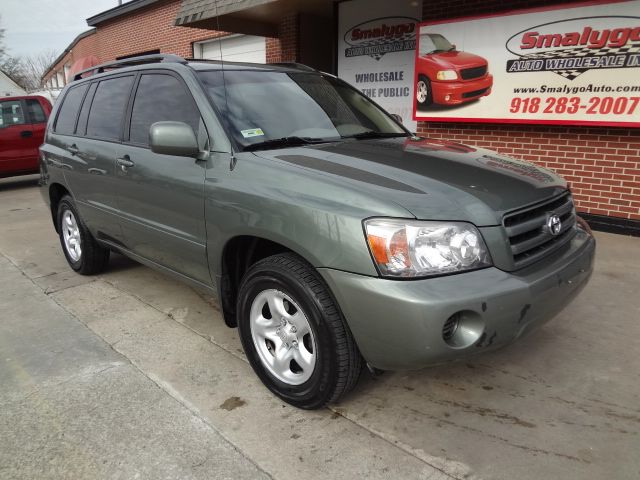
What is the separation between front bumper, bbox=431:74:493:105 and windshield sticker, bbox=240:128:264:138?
439cm

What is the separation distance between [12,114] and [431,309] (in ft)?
34.9

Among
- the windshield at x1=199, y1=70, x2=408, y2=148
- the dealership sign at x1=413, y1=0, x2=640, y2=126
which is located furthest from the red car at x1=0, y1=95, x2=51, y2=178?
the windshield at x1=199, y1=70, x2=408, y2=148

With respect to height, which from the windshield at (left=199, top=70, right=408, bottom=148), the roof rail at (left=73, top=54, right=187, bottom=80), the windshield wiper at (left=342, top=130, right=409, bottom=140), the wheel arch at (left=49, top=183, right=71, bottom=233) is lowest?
the wheel arch at (left=49, top=183, right=71, bottom=233)

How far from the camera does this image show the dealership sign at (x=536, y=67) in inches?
209

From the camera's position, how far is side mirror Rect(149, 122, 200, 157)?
2.79 metres

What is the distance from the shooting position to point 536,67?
233 inches

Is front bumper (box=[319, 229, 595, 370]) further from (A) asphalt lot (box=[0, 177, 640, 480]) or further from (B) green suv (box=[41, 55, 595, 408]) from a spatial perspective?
(A) asphalt lot (box=[0, 177, 640, 480])

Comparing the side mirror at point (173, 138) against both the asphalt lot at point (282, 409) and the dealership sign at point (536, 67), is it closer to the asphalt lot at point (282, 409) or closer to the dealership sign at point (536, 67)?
the asphalt lot at point (282, 409)

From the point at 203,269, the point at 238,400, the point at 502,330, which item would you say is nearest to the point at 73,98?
the point at 203,269

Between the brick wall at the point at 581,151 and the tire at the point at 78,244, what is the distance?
4842 mm

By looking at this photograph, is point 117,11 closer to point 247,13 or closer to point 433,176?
point 247,13

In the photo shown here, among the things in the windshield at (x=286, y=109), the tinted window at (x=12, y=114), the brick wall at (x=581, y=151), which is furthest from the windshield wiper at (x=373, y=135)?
the tinted window at (x=12, y=114)

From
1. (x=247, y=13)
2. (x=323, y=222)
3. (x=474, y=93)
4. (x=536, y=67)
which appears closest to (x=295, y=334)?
(x=323, y=222)


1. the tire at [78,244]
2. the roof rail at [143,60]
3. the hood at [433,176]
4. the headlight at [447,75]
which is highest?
the headlight at [447,75]
